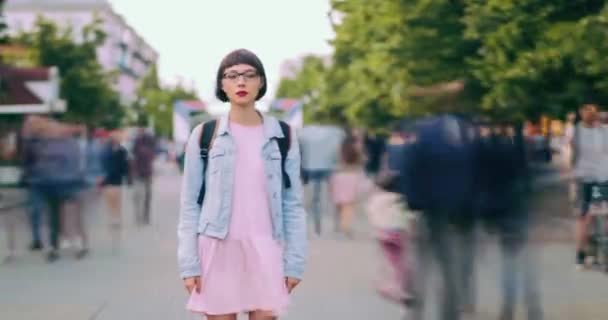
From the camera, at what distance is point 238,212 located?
13.2 feet

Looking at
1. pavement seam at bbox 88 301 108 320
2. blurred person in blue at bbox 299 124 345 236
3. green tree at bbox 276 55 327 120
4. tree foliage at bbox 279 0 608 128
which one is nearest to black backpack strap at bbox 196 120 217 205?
pavement seam at bbox 88 301 108 320

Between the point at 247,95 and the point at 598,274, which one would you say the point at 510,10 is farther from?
the point at 247,95

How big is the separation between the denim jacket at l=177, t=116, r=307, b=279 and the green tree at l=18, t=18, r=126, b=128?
42.7 meters

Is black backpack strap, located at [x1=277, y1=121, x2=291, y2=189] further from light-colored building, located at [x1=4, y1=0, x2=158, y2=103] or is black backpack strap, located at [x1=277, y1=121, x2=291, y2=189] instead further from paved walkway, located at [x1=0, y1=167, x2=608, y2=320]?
light-colored building, located at [x1=4, y1=0, x2=158, y2=103]

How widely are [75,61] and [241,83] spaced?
4315cm

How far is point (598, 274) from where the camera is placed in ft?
34.6

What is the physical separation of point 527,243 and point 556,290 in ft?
7.77

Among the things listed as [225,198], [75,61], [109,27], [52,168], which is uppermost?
[109,27]

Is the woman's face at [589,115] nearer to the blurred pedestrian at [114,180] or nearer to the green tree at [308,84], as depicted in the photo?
the blurred pedestrian at [114,180]

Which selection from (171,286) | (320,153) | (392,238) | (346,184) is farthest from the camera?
(320,153)

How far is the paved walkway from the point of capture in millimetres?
8312

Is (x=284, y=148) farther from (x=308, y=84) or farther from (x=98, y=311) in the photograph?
(x=308, y=84)

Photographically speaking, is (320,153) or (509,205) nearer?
(509,205)

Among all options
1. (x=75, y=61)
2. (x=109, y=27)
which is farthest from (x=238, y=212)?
(x=109, y=27)
